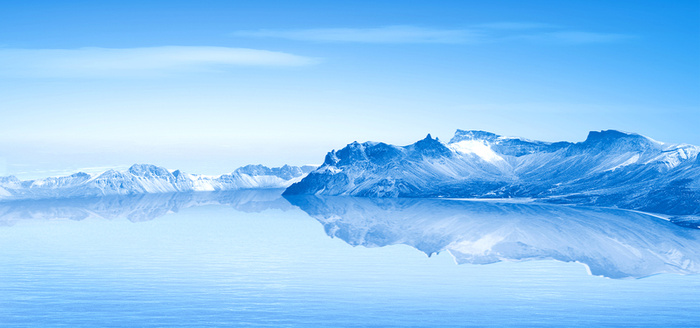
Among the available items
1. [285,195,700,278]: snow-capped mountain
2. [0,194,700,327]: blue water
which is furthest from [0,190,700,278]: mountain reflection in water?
[0,194,700,327]: blue water

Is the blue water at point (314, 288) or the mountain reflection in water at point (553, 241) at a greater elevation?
the mountain reflection in water at point (553, 241)

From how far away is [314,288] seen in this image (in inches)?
3246

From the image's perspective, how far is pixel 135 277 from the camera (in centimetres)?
8981

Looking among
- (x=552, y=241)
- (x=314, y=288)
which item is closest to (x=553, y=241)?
(x=552, y=241)

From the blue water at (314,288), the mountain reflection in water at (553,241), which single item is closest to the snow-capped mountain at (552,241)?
the mountain reflection in water at (553,241)

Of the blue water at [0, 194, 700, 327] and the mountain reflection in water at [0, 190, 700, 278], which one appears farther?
the mountain reflection in water at [0, 190, 700, 278]

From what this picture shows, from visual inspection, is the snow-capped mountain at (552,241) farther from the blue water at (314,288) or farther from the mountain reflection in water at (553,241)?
the blue water at (314,288)

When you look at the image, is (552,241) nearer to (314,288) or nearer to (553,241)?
(553,241)

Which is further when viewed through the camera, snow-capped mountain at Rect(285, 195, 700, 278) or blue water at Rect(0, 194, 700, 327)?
snow-capped mountain at Rect(285, 195, 700, 278)

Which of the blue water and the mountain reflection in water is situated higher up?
the mountain reflection in water

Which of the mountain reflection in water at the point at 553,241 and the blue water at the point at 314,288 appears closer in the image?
the blue water at the point at 314,288

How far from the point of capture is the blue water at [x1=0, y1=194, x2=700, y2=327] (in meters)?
65.6

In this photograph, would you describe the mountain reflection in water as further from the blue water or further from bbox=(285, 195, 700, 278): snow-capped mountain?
the blue water

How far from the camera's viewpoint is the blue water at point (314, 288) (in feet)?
215
